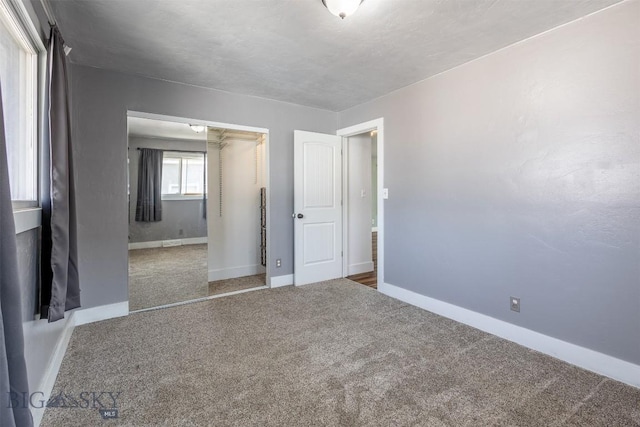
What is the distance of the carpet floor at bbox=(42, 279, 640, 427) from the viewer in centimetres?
159

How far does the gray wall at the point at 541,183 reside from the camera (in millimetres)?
1892

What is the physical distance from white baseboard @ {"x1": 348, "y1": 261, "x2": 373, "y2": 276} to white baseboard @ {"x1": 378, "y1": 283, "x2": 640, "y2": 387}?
1.30 metres

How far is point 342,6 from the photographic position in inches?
69.7

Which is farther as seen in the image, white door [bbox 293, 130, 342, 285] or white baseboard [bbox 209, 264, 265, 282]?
white baseboard [bbox 209, 264, 265, 282]

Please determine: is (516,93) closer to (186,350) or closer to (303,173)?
(303,173)

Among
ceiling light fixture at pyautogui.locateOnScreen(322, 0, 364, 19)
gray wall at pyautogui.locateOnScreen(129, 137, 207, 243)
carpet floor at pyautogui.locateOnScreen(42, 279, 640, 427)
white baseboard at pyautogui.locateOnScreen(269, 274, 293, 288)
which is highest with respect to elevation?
ceiling light fixture at pyautogui.locateOnScreen(322, 0, 364, 19)

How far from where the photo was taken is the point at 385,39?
228cm

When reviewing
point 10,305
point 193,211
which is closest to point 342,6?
point 10,305

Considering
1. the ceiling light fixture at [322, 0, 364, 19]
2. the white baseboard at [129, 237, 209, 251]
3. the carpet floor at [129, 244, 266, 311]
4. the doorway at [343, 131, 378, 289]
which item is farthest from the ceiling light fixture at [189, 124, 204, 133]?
the ceiling light fixture at [322, 0, 364, 19]

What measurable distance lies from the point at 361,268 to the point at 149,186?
3.05 meters

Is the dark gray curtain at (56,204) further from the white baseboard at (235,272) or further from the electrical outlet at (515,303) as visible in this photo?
the electrical outlet at (515,303)

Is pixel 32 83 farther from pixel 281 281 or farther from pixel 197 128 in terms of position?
pixel 281 281

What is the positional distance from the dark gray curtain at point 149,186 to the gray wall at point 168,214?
0.04 meters

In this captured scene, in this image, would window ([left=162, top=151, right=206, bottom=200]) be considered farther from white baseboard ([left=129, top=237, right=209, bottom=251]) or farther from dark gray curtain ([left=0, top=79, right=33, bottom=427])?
dark gray curtain ([left=0, top=79, right=33, bottom=427])
